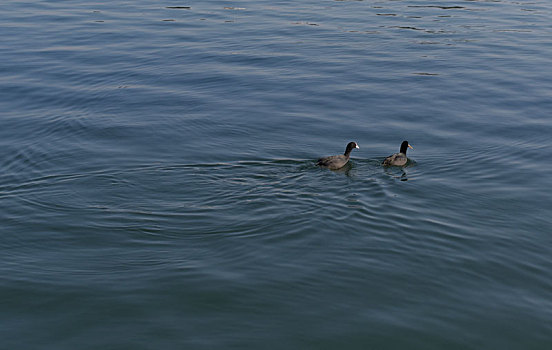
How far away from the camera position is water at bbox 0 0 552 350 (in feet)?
37.4

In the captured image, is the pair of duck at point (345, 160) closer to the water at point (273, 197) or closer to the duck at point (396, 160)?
the duck at point (396, 160)

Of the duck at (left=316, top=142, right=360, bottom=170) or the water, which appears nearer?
the water

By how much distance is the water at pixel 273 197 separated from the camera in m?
11.4

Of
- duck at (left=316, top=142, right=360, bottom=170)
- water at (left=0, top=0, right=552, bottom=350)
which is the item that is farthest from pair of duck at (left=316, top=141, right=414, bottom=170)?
water at (left=0, top=0, right=552, bottom=350)

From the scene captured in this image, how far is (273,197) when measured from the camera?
1559 cm

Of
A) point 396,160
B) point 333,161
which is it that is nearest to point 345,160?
point 333,161

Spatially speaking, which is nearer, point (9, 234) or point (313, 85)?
point (9, 234)

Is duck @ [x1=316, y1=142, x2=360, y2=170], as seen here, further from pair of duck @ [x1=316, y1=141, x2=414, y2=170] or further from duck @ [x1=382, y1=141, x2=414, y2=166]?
duck @ [x1=382, y1=141, x2=414, y2=166]

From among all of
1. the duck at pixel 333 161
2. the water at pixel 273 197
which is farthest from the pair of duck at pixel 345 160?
the water at pixel 273 197

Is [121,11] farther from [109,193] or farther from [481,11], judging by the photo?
[109,193]

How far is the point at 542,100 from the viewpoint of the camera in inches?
957

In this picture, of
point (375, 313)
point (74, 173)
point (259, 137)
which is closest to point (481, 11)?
point (259, 137)

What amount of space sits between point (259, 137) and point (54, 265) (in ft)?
28.9

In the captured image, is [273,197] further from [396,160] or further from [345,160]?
[396,160]
